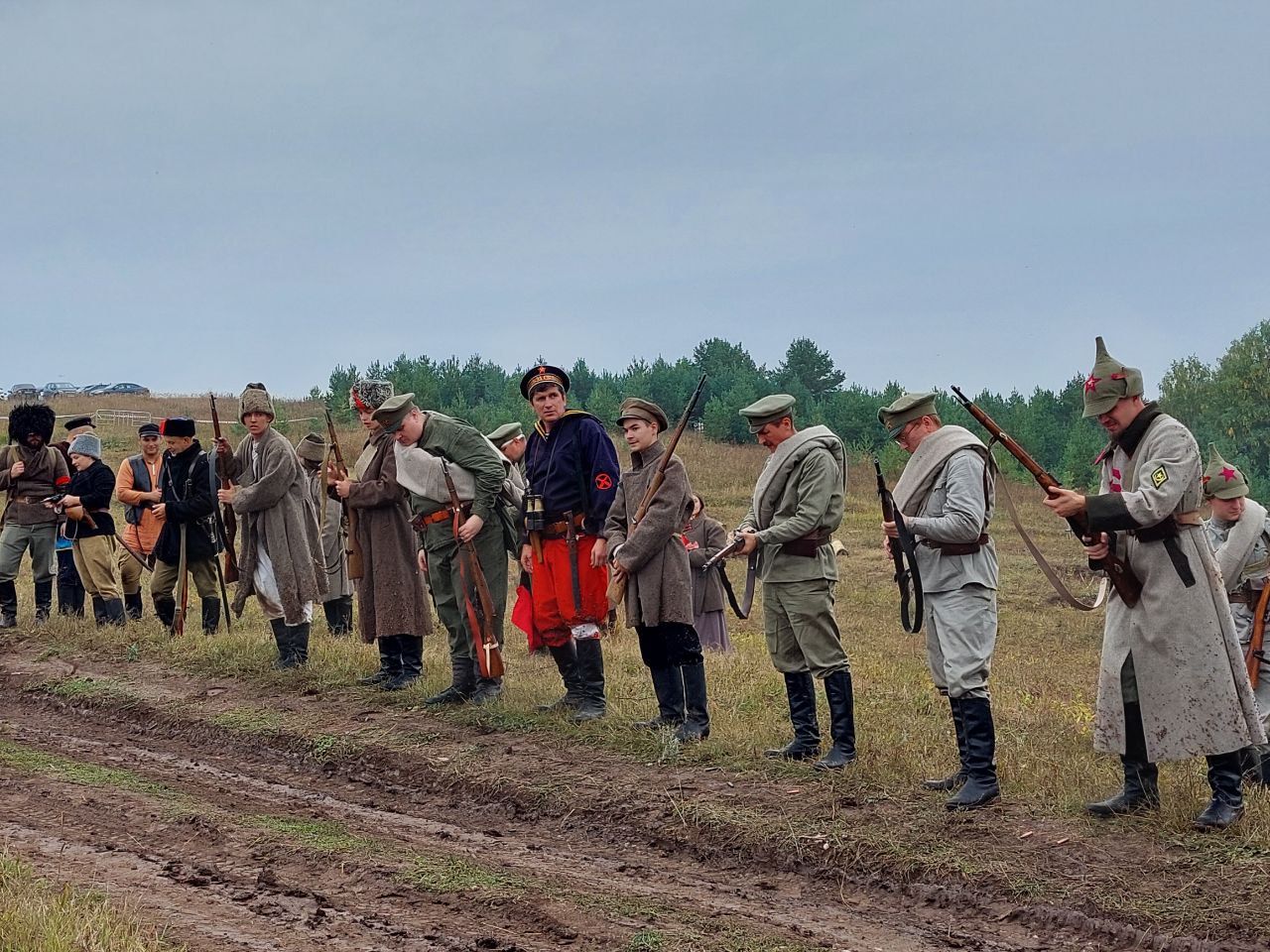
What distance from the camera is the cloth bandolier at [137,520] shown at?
1302 centimetres

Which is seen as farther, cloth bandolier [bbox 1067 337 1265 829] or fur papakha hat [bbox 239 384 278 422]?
fur papakha hat [bbox 239 384 278 422]

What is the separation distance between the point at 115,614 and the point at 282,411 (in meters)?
44.9

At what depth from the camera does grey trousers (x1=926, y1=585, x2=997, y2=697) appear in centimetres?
678

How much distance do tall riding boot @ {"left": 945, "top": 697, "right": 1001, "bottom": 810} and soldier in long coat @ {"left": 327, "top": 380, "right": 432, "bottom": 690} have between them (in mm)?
4524

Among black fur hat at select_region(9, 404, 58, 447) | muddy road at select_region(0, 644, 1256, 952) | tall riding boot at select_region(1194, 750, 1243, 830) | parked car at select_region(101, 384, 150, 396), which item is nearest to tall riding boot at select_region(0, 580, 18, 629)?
black fur hat at select_region(9, 404, 58, 447)

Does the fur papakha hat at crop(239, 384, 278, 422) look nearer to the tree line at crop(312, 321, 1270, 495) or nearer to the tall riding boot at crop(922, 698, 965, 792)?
the tall riding boot at crop(922, 698, 965, 792)

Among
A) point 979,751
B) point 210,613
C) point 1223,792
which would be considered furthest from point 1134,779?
point 210,613

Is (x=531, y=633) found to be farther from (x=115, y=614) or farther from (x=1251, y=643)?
(x=115, y=614)

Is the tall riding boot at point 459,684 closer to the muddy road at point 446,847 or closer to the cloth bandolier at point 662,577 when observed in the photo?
the muddy road at point 446,847

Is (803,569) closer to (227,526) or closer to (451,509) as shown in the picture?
(451,509)

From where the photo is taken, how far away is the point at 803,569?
7.57 metres

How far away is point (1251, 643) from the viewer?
8.27m

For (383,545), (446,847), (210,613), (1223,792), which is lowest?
(446,847)

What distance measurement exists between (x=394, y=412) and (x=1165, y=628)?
540 centimetres
